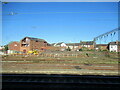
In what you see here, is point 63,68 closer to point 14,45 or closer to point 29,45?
point 29,45

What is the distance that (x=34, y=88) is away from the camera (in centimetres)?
512

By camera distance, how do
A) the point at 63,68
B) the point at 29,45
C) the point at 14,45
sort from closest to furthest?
the point at 63,68, the point at 29,45, the point at 14,45

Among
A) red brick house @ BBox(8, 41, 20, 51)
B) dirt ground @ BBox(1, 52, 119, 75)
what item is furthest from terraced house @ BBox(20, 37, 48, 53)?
dirt ground @ BBox(1, 52, 119, 75)

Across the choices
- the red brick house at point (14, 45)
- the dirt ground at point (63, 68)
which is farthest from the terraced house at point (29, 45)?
the dirt ground at point (63, 68)

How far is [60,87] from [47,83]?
80 cm

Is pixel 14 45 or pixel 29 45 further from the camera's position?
pixel 14 45

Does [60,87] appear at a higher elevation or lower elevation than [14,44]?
lower

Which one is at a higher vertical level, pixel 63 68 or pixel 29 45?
pixel 29 45

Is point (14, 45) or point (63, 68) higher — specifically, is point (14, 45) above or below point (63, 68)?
above

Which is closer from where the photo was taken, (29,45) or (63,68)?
(63,68)

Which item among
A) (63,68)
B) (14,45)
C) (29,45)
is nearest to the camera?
(63,68)

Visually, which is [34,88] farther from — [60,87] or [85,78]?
[85,78]

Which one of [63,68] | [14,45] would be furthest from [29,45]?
[63,68]

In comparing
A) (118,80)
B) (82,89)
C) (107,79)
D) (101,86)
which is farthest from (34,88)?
(118,80)
